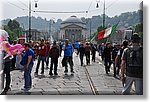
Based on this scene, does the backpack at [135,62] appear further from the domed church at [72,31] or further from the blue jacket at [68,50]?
the domed church at [72,31]

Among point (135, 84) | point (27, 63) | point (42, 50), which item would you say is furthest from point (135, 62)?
point (42, 50)

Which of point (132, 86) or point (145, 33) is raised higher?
point (145, 33)

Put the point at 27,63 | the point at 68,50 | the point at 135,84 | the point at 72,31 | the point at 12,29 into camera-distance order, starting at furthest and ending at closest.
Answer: the point at 72,31 < the point at 12,29 < the point at 68,50 < the point at 27,63 < the point at 135,84

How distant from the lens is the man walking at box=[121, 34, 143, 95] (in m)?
5.85

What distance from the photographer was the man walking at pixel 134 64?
585 centimetres

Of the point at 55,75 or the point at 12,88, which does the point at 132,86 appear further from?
the point at 55,75

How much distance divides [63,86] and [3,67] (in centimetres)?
192

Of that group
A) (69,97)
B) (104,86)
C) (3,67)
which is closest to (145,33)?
(69,97)

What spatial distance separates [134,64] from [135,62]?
1.7 inches

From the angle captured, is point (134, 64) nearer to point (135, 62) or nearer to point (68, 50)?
point (135, 62)

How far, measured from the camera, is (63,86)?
9156 mm

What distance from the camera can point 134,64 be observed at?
5.90m

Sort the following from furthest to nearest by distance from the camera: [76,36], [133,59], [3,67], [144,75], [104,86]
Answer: [76,36] < [104,86] < [3,67] < [144,75] < [133,59]

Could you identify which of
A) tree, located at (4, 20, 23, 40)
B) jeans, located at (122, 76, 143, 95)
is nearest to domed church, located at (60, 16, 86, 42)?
tree, located at (4, 20, 23, 40)
